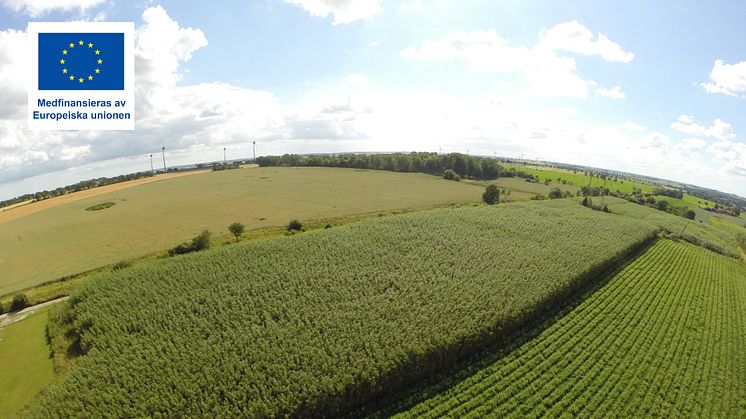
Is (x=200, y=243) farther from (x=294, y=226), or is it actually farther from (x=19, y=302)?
(x=19, y=302)

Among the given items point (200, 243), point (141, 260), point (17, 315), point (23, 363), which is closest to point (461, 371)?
point (23, 363)

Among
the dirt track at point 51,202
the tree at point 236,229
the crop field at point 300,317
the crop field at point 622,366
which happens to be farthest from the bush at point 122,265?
the dirt track at point 51,202

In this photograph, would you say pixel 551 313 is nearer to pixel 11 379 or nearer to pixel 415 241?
pixel 415 241

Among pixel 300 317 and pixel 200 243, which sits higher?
pixel 200 243

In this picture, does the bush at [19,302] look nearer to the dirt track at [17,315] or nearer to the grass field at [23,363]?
the dirt track at [17,315]

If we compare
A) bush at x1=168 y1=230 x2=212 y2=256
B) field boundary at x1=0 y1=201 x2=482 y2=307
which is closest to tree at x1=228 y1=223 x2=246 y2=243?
field boundary at x1=0 y1=201 x2=482 y2=307

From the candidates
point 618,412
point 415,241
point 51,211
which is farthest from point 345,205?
point 51,211
